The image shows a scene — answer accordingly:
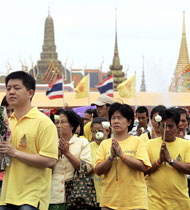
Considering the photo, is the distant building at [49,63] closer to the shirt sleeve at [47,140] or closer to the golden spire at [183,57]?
the golden spire at [183,57]

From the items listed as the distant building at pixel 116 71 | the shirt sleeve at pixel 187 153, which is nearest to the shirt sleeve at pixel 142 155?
the shirt sleeve at pixel 187 153

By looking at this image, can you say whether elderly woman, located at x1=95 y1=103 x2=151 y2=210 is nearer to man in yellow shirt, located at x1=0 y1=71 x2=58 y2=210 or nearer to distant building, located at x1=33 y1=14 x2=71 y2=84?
man in yellow shirt, located at x1=0 y1=71 x2=58 y2=210

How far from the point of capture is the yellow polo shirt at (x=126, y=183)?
4.03 metres

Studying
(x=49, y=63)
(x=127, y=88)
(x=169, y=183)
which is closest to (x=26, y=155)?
(x=169, y=183)

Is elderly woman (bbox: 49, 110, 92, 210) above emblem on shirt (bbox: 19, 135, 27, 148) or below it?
below

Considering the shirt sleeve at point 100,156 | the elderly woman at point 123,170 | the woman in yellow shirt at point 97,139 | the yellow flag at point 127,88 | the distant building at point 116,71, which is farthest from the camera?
the distant building at point 116,71

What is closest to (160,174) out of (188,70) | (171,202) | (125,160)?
(171,202)

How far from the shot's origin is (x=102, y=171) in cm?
414

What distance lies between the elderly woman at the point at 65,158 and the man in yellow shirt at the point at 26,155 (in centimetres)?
92

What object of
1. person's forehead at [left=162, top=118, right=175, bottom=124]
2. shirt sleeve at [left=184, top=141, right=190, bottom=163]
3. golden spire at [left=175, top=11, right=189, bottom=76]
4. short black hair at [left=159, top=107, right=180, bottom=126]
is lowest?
shirt sleeve at [left=184, top=141, right=190, bottom=163]

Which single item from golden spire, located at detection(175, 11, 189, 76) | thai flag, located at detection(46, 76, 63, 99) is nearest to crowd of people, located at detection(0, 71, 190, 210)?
thai flag, located at detection(46, 76, 63, 99)

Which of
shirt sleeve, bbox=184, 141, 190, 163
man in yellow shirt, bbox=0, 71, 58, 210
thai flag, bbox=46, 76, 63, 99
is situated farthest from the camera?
thai flag, bbox=46, 76, 63, 99

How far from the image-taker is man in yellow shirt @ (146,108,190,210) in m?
4.46

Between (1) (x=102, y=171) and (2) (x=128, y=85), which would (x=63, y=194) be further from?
(2) (x=128, y=85)
